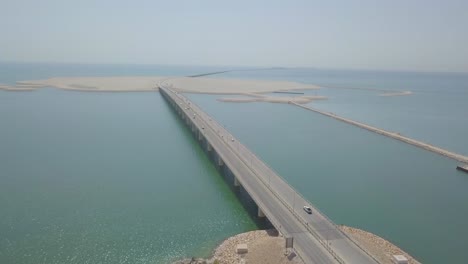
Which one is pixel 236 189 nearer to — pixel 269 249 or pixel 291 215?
pixel 291 215

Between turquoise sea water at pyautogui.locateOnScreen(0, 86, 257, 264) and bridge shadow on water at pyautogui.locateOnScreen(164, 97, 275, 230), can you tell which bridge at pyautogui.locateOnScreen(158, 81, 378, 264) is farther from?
turquoise sea water at pyautogui.locateOnScreen(0, 86, 257, 264)

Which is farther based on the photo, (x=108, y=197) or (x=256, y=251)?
(x=108, y=197)

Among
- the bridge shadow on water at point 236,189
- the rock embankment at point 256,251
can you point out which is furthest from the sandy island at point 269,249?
the bridge shadow on water at point 236,189

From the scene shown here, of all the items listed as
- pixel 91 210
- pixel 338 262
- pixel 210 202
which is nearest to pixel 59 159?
pixel 91 210

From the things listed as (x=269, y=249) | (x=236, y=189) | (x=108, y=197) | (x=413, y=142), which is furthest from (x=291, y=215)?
(x=413, y=142)

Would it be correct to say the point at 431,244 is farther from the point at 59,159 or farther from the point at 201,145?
the point at 59,159
